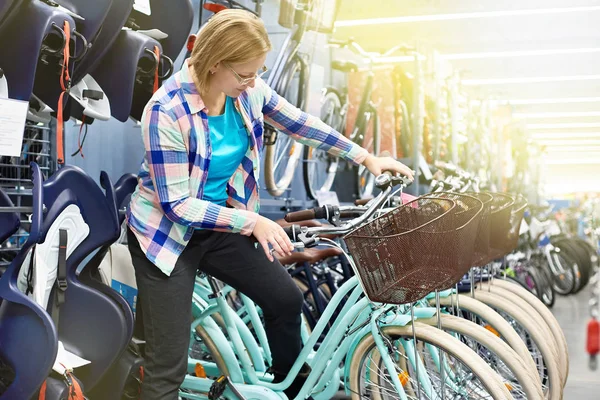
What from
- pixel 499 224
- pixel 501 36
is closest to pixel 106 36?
pixel 499 224

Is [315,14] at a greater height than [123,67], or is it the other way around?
[315,14]

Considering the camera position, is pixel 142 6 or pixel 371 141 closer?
pixel 142 6

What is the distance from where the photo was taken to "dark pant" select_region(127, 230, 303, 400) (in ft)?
6.58

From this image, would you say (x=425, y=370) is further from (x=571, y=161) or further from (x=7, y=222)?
(x=571, y=161)

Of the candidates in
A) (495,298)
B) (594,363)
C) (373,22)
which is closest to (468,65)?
(373,22)

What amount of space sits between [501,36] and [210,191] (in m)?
6.86

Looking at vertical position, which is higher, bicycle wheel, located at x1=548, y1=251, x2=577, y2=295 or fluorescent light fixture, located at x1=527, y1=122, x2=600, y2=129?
fluorescent light fixture, located at x1=527, y1=122, x2=600, y2=129

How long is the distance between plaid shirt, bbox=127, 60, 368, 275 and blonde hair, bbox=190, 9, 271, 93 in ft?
0.39

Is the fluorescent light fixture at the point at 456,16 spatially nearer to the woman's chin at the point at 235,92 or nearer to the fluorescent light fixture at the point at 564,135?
the woman's chin at the point at 235,92

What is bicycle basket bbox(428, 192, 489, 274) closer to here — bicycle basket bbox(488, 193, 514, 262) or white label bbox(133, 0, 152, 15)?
bicycle basket bbox(488, 193, 514, 262)

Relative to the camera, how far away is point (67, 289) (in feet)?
6.83

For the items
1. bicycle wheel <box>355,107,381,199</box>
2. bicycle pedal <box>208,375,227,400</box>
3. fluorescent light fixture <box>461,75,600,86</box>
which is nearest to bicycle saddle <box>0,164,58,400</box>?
bicycle pedal <box>208,375,227,400</box>

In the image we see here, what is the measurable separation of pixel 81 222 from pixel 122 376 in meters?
0.54

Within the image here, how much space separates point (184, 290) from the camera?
203 cm
